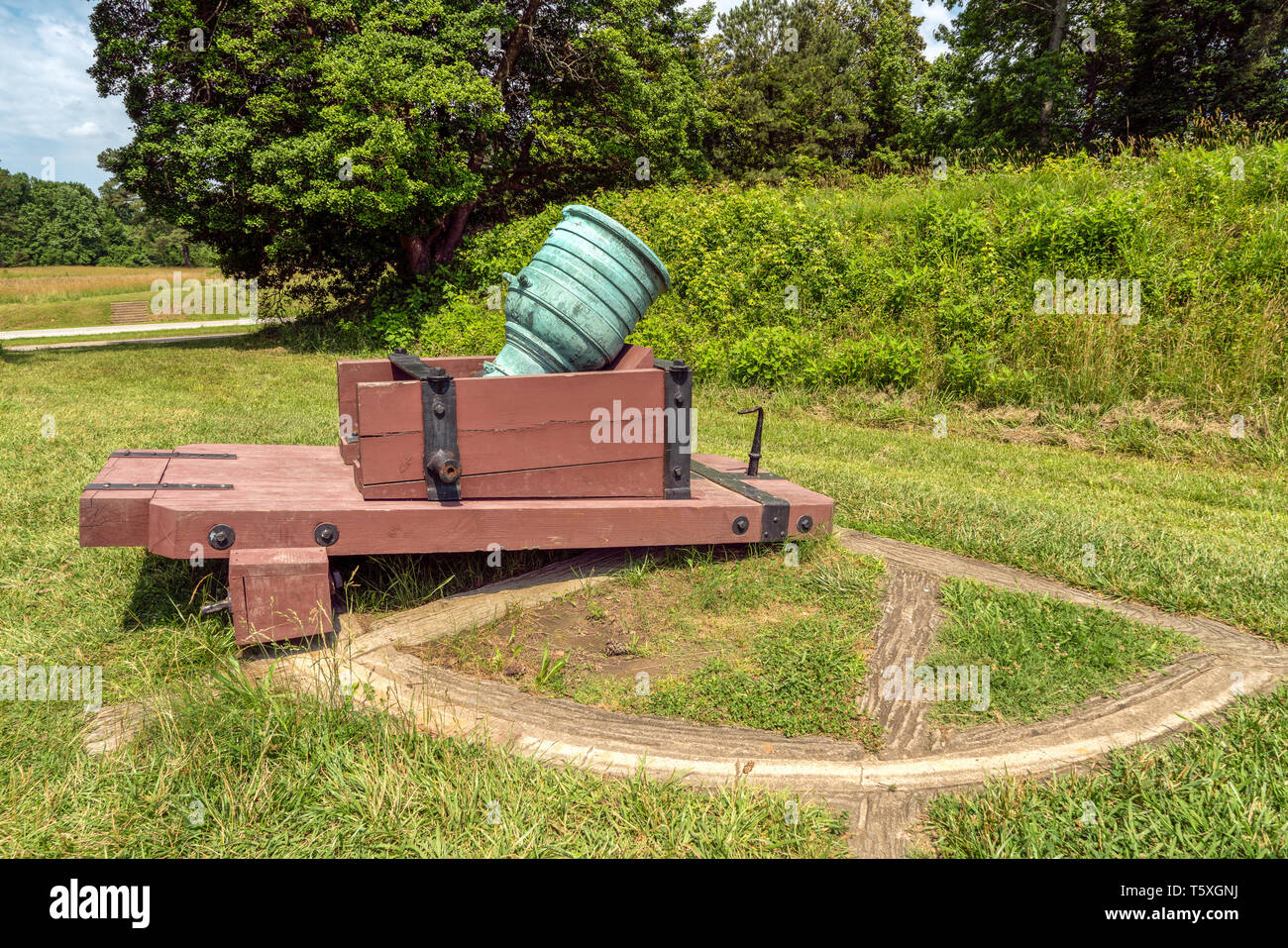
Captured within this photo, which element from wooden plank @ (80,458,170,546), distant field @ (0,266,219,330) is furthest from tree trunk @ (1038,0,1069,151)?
distant field @ (0,266,219,330)

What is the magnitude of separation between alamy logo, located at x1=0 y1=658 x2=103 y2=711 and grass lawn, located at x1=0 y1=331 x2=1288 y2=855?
57 millimetres

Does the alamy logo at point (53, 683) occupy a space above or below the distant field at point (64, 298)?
below

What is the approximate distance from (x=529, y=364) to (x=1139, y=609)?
2.79 meters

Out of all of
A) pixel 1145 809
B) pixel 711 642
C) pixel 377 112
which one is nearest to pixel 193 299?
pixel 377 112

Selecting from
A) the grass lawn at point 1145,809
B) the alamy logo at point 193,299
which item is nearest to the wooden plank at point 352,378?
the grass lawn at point 1145,809

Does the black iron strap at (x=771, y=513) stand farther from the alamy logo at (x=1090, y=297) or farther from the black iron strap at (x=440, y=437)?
the alamy logo at (x=1090, y=297)

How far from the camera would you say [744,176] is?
28.2 meters

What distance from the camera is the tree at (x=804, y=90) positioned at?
96.5ft

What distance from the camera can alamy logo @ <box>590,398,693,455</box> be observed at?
3.23m

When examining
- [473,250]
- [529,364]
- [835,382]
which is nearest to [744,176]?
[473,250]

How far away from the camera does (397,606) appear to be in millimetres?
3299

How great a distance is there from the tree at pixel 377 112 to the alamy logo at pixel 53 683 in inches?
445

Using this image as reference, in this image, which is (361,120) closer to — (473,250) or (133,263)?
(473,250)

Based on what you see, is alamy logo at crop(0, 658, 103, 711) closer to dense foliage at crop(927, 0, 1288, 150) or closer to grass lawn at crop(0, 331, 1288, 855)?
grass lawn at crop(0, 331, 1288, 855)
